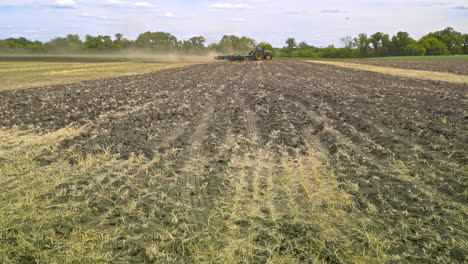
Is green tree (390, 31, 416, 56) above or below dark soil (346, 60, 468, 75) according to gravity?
above

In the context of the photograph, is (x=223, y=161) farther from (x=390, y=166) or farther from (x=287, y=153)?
(x=390, y=166)

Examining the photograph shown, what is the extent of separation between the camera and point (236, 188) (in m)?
5.11

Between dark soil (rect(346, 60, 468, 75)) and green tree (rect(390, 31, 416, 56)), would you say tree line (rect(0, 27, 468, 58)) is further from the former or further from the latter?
dark soil (rect(346, 60, 468, 75))

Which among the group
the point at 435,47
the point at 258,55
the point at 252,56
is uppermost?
the point at 435,47

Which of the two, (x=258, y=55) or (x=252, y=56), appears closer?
(x=252, y=56)

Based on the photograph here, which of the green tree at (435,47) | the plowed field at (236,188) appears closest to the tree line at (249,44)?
the green tree at (435,47)

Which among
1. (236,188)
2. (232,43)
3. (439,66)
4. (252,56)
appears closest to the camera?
(236,188)

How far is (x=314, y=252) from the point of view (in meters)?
3.54

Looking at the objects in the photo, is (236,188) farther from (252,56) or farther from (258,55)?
(258,55)

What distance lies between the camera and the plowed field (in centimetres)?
361

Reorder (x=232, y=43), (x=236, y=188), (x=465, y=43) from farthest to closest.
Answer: (x=465, y=43)
(x=232, y=43)
(x=236, y=188)

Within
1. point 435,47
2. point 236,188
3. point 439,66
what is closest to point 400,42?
point 435,47

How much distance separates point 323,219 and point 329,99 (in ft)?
32.7

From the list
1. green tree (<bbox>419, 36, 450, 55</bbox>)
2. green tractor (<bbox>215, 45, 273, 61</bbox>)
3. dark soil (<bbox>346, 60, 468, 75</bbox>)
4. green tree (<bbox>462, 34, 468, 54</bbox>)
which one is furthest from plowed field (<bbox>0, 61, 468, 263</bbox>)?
green tree (<bbox>462, 34, 468, 54</bbox>)
